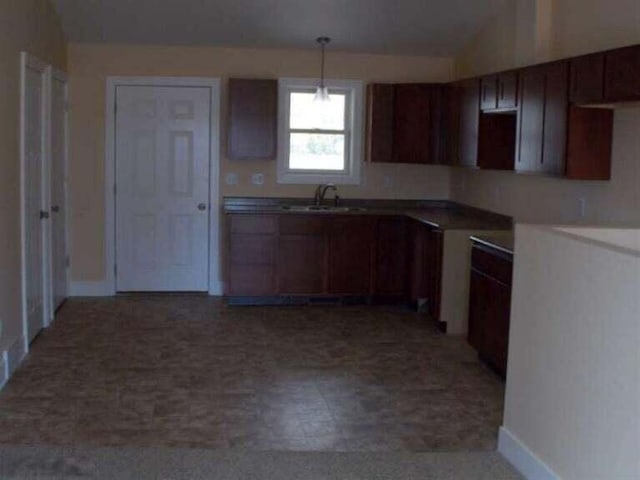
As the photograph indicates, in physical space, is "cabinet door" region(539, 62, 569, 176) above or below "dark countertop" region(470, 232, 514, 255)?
above

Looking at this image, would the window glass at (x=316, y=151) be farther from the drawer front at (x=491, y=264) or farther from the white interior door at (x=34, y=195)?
the drawer front at (x=491, y=264)

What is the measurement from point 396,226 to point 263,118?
1.61 m

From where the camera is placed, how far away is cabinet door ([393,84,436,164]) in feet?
25.9

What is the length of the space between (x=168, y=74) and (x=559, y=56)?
12.6ft

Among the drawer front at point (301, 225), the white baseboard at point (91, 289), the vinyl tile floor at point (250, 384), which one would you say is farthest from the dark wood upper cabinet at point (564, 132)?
the white baseboard at point (91, 289)

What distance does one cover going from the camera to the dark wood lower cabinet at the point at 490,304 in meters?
5.38

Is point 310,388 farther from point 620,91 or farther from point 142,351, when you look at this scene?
point 620,91

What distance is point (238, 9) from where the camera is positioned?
23.7 ft

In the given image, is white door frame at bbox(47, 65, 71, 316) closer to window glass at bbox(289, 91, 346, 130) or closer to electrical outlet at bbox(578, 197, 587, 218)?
window glass at bbox(289, 91, 346, 130)

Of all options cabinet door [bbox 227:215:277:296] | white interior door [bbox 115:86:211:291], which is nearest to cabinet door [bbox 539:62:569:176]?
cabinet door [bbox 227:215:277:296]

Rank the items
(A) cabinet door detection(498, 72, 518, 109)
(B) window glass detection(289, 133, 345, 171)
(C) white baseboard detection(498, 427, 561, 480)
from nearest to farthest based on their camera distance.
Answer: (C) white baseboard detection(498, 427, 561, 480) < (A) cabinet door detection(498, 72, 518, 109) < (B) window glass detection(289, 133, 345, 171)

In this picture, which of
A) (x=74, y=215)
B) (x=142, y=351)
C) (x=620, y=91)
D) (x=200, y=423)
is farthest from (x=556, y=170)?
(x=74, y=215)

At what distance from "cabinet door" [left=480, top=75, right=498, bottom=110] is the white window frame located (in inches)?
73.6

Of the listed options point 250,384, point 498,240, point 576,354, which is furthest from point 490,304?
point 576,354
